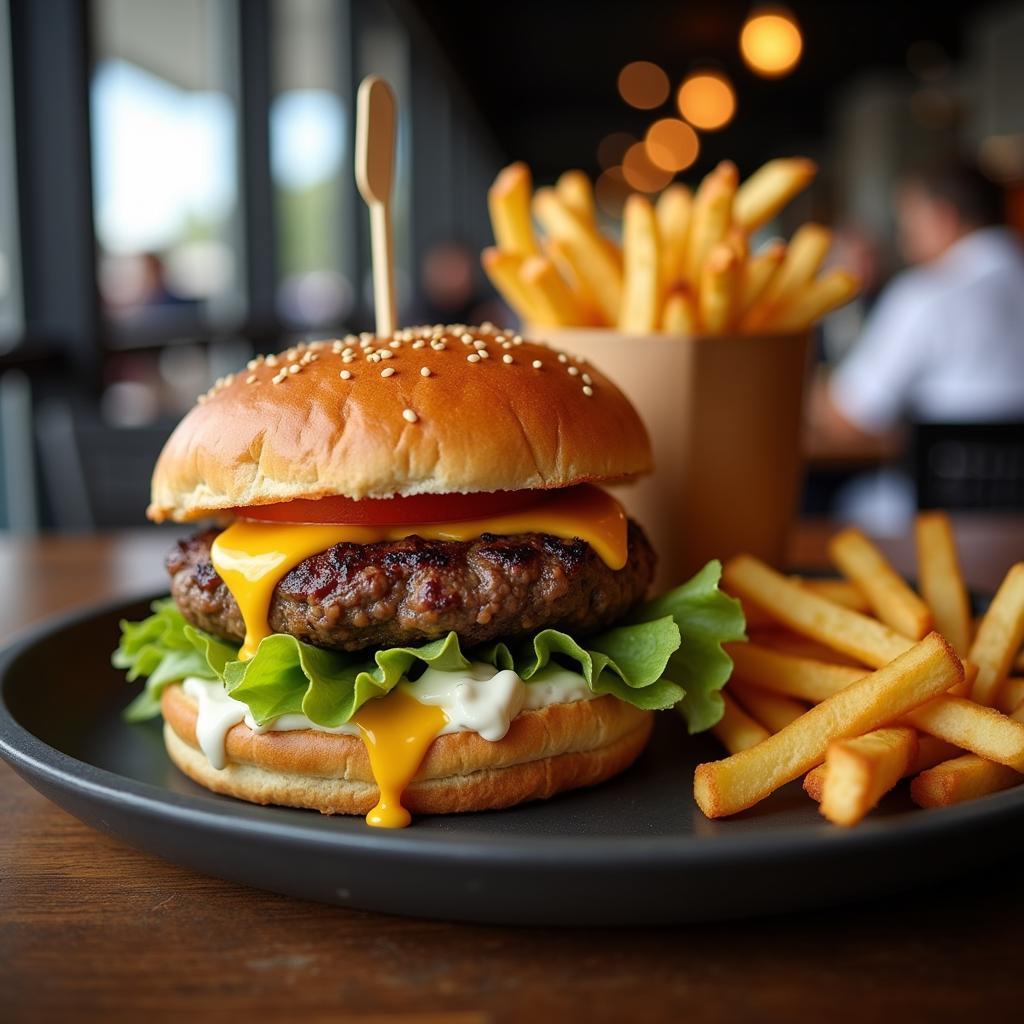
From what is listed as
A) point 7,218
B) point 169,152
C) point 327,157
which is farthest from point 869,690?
point 327,157

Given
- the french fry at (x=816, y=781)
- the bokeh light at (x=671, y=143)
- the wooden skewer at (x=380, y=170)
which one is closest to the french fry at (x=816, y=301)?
the wooden skewer at (x=380, y=170)

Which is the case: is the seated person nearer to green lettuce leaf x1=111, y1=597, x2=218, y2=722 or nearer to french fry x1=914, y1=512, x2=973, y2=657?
french fry x1=914, y1=512, x2=973, y2=657

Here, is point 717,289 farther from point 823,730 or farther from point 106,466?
point 106,466

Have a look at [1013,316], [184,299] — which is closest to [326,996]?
[1013,316]

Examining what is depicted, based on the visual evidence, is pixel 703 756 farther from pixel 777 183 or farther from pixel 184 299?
pixel 184 299

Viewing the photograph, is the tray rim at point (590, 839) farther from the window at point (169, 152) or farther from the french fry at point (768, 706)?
the window at point (169, 152)

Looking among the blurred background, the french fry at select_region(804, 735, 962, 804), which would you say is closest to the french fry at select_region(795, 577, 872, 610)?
the french fry at select_region(804, 735, 962, 804)
